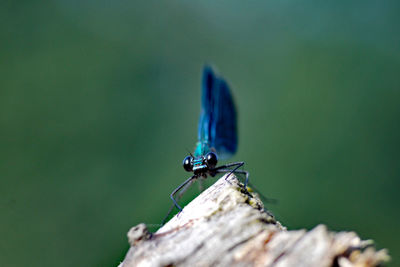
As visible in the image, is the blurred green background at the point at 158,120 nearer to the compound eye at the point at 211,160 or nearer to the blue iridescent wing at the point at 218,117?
the blue iridescent wing at the point at 218,117

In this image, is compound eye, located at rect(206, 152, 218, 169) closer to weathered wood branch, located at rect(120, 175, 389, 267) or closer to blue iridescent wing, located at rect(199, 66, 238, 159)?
blue iridescent wing, located at rect(199, 66, 238, 159)

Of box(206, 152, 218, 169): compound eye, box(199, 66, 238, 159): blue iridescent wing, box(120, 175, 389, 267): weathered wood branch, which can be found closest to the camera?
box(120, 175, 389, 267): weathered wood branch

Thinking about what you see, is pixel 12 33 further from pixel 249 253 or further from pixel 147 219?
pixel 249 253

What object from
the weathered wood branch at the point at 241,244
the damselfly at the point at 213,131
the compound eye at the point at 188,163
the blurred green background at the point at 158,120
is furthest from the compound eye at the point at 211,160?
the weathered wood branch at the point at 241,244

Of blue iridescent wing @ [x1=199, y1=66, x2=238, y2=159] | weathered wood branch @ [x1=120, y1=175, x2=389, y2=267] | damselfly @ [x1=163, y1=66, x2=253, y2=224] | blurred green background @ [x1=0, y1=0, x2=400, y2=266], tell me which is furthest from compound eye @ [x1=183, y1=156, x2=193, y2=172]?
weathered wood branch @ [x1=120, y1=175, x2=389, y2=267]

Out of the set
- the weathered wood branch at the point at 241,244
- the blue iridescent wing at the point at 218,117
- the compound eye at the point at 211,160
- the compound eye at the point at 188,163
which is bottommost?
the weathered wood branch at the point at 241,244
